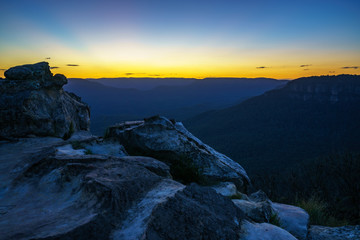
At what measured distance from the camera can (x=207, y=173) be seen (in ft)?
25.6

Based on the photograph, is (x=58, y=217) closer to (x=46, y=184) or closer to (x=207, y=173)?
(x=46, y=184)

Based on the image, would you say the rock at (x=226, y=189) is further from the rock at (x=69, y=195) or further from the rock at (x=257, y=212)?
the rock at (x=69, y=195)

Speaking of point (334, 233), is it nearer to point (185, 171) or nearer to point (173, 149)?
point (185, 171)

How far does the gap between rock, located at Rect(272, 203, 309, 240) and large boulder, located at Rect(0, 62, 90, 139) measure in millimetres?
8466

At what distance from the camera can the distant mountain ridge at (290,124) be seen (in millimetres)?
95625

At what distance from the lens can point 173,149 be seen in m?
8.17

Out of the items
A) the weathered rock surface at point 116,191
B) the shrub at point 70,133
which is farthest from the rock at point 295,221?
the shrub at point 70,133

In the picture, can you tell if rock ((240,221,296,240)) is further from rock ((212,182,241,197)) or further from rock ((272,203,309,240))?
rock ((212,182,241,197))

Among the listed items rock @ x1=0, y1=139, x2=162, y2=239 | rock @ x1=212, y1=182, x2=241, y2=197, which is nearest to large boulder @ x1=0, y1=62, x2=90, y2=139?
rock @ x1=0, y1=139, x2=162, y2=239

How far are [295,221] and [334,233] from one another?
0.89 meters

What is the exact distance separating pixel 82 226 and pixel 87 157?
2.84 meters

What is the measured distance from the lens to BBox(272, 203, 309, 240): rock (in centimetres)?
549

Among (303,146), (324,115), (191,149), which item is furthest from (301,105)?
(191,149)

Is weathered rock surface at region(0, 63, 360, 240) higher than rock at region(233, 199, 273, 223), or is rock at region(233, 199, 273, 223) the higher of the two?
weathered rock surface at region(0, 63, 360, 240)
